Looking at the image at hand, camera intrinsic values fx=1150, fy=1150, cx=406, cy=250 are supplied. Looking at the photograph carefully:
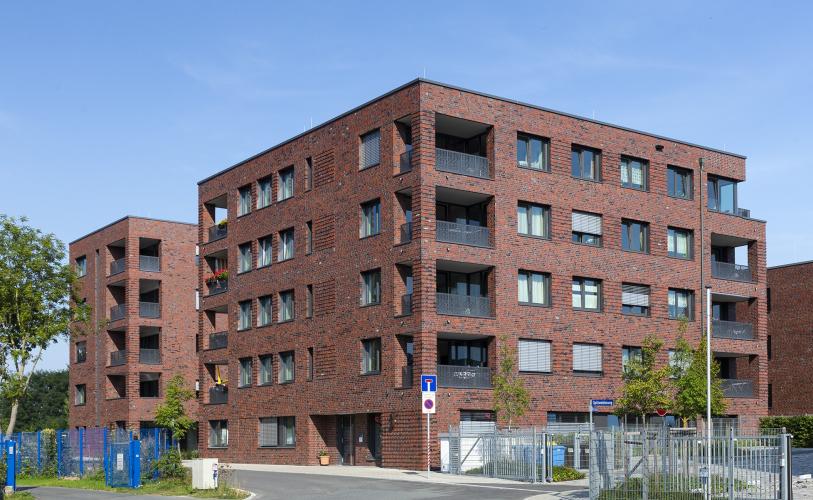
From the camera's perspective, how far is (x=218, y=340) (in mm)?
59875

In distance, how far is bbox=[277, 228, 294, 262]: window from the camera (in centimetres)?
5428

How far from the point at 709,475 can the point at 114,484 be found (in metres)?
20.8

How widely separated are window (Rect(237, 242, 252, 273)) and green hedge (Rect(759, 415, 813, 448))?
96.4 feet

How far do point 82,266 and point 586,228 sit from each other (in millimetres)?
42326

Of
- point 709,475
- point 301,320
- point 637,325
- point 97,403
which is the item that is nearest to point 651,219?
point 637,325

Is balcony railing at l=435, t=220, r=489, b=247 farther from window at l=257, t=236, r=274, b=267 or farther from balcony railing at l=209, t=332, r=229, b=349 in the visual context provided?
balcony railing at l=209, t=332, r=229, b=349

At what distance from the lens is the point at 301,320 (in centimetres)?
5262

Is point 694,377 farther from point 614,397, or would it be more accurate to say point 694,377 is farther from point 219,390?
point 219,390

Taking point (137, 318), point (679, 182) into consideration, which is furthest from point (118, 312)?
point (679, 182)

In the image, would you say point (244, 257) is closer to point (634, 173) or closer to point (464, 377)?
point (464, 377)

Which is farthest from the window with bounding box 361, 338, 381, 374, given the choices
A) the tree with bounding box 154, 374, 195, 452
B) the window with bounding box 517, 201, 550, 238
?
the tree with bounding box 154, 374, 195, 452

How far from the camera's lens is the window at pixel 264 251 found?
56.0 meters

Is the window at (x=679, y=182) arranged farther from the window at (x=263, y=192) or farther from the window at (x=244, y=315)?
the window at (x=244, y=315)

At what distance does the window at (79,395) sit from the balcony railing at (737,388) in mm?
44212
